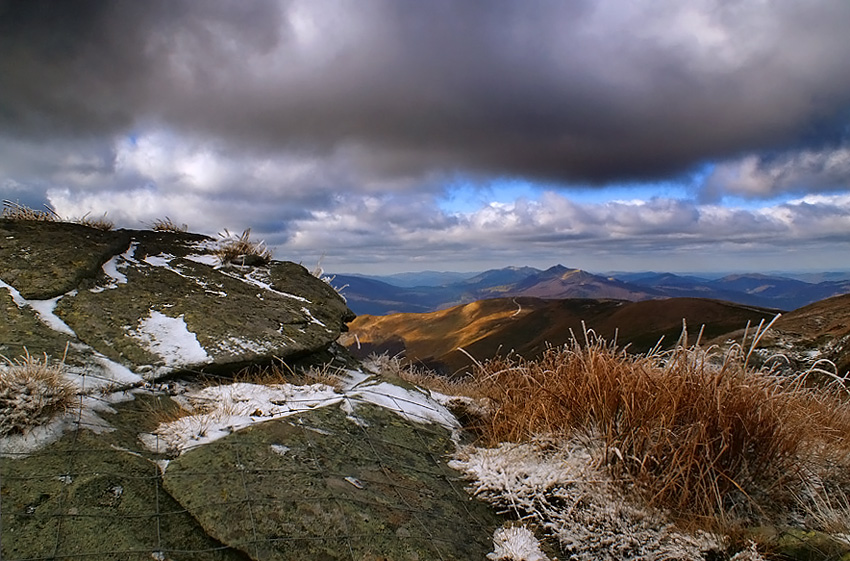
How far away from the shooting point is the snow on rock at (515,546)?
100 inches

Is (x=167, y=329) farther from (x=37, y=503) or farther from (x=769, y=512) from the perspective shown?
(x=769, y=512)

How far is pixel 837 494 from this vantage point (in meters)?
3.03

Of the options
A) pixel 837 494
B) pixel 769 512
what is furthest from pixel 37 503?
pixel 837 494

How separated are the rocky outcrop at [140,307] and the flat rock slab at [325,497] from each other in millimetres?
1393

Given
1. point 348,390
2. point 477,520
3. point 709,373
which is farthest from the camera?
point 348,390

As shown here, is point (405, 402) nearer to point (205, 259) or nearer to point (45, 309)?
point (45, 309)

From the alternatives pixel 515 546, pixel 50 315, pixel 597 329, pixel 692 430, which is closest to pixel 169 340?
pixel 50 315

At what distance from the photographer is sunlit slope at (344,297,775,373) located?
2114 inches

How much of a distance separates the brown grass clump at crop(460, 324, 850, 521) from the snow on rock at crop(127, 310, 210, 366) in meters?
2.70

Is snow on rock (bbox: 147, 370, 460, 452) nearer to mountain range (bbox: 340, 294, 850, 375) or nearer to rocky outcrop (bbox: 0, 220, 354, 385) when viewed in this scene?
rocky outcrop (bbox: 0, 220, 354, 385)

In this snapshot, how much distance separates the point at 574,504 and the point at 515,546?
18.4 inches

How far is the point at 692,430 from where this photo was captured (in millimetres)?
3021

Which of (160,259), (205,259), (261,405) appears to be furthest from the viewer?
(205,259)

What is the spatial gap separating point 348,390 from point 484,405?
4.32 ft
